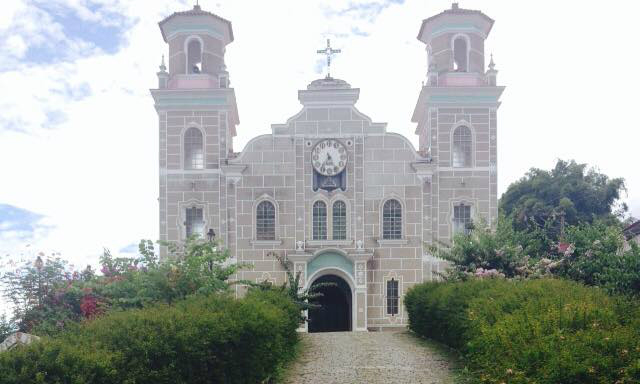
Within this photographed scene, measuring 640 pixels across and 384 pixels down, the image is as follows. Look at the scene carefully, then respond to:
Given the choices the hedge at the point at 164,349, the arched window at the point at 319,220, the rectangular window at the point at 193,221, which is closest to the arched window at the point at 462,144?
the arched window at the point at 319,220

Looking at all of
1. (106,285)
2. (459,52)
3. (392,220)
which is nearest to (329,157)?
(392,220)

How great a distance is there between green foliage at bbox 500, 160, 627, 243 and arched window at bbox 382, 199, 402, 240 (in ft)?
50.2

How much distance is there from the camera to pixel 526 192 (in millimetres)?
47594

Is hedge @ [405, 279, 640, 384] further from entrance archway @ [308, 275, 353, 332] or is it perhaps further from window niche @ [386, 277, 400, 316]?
entrance archway @ [308, 275, 353, 332]

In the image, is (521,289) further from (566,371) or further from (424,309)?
(424,309)

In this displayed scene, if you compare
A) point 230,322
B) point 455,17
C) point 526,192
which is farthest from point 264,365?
point 526,192

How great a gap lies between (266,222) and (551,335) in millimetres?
21861

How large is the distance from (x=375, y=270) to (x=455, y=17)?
1110 cm

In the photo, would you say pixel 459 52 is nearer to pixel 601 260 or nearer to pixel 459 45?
pixel 459 45

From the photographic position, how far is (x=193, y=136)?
31141 mm

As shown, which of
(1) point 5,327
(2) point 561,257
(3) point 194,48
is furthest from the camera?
(3) point 194,48

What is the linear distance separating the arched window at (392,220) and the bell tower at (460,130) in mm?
1326

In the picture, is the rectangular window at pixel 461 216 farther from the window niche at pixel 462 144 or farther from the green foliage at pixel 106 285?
the green foliage at pixel 106 285

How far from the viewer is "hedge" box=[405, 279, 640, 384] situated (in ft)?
26.6
